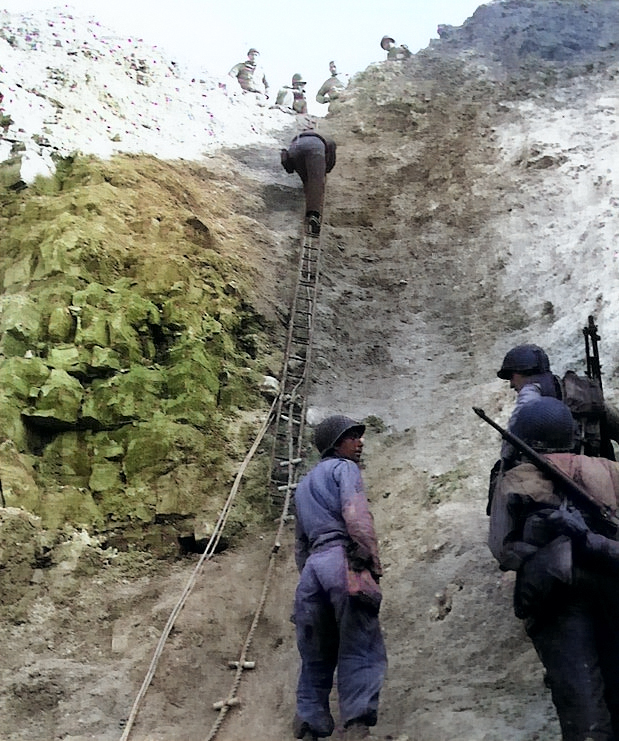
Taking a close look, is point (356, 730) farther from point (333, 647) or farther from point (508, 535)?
point (508, 535)

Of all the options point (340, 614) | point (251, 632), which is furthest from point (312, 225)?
point (340, 614)

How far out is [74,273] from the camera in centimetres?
913

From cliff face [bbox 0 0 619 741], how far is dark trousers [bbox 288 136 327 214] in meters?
0.38

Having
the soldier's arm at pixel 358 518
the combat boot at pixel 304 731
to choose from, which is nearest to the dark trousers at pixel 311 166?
the soldier's arm at pixel 358 518

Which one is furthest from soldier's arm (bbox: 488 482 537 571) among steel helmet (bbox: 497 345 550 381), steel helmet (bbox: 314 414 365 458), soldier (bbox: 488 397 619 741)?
steel helmet (bbox: 497 345 550 381)

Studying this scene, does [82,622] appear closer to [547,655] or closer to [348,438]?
[348,438]

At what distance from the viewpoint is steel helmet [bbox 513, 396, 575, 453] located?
186 inches

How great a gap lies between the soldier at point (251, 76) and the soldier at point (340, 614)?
14508 mm

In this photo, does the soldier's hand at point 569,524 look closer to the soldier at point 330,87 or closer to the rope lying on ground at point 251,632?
the rope lying on ground at point 251,632

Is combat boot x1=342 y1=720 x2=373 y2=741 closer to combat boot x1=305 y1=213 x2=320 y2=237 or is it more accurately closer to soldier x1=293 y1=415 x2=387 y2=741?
soldier x1=293 y1=415 x2=387 y2=741

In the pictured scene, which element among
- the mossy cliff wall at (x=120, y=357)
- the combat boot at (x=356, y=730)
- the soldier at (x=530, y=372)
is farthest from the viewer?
the mossy cliff wall at (x=120, y=357)

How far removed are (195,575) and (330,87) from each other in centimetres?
1453

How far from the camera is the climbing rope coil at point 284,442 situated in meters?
6.09

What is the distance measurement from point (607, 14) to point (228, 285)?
475 inches
